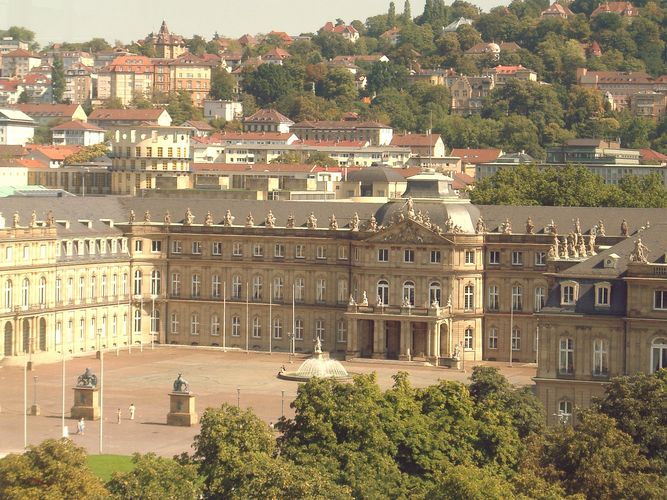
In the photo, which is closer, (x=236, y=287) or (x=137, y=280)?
(x=236, y=287)

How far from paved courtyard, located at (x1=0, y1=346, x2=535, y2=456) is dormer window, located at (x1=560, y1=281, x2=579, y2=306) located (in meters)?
15.9

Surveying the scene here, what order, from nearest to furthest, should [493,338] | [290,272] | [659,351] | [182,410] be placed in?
[659,351], [182,410], [493,338], [290,272]

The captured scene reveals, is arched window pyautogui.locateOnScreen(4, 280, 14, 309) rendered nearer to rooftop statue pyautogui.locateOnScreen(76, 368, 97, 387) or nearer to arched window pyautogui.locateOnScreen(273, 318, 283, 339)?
arched window pyautogui.locateOnScreen(273, 318, 283, 339)

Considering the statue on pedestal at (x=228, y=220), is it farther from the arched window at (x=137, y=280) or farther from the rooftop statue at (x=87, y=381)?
the rooftop statue at (x=87, y=381)

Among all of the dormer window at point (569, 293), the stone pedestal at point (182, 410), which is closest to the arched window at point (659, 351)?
the dormer window at point (569, 293)

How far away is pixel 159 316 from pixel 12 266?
16.1m

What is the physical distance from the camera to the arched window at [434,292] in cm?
13975

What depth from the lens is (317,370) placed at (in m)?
124

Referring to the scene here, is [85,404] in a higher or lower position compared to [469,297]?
lower

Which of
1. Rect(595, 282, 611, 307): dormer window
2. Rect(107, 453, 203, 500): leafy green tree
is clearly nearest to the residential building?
Rect(595, 282, 611, 307): dormer window

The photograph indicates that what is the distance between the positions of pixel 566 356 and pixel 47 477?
36125 mm

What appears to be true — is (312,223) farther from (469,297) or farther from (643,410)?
(643,410)

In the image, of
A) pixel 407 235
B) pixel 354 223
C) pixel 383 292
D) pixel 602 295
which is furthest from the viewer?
pixel 354 223

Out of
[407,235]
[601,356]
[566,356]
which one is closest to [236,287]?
[407,235]
